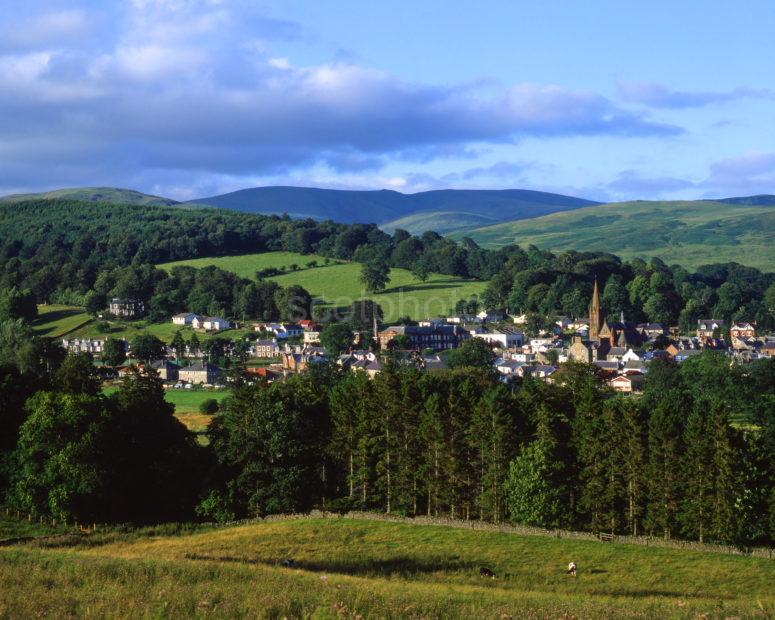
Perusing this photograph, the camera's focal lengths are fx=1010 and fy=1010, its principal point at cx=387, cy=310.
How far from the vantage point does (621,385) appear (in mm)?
119500

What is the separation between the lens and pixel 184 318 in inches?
6280

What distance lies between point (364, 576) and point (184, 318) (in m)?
131

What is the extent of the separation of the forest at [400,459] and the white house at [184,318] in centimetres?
10151

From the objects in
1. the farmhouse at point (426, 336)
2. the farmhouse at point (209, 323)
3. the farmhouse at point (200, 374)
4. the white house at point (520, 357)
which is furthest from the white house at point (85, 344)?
the white house at point (520, 357)

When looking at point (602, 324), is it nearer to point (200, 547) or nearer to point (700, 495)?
point (700, 495)

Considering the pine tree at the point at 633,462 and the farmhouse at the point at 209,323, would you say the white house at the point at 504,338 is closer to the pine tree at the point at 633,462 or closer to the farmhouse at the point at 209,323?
the farmhouse at the point at 209,323

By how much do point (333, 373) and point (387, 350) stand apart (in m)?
37.3

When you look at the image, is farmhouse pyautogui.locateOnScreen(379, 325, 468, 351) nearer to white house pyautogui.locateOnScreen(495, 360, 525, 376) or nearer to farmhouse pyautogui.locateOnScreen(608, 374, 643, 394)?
white house pyautogui.locateOnScreen(495, 360, 525, 376)

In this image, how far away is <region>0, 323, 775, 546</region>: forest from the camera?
45938mm

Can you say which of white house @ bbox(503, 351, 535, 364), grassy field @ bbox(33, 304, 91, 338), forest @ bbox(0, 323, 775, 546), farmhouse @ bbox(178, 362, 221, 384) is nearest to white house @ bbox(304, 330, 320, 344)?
white house @ bbox(503, 351, 535, 364)

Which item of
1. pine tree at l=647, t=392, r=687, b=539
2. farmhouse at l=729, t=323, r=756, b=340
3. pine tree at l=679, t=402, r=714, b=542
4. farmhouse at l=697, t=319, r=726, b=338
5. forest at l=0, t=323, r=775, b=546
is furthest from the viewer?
farmhouse at l=697, t=319, r=726, b=338

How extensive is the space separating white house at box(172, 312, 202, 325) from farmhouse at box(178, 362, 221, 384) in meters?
34.0

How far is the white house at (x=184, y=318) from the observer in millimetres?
158725

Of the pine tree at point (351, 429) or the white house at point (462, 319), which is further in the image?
the white house at point (462, 319)
